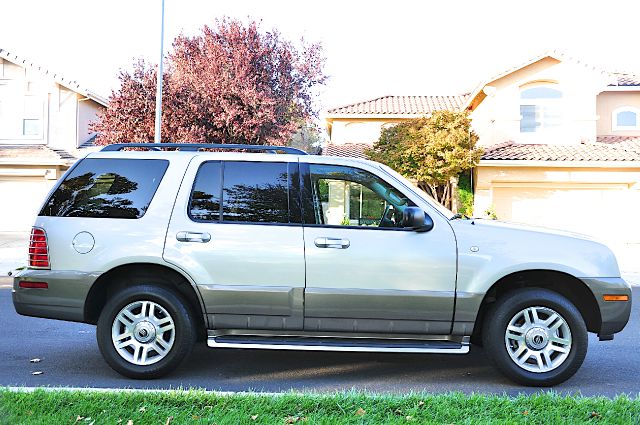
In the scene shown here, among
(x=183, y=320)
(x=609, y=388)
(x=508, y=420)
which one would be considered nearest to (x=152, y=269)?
(x=183, y=320)

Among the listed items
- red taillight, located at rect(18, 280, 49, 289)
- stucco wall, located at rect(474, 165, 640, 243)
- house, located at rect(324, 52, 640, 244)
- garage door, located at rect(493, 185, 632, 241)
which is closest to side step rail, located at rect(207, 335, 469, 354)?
red taillight, located at rect(18, 280, 49, 289)

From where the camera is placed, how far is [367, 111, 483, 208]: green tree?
2127 cm

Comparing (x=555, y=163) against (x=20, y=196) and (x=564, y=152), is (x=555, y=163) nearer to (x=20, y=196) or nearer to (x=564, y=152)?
(x=564, y=152)

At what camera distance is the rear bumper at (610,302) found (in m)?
5.88

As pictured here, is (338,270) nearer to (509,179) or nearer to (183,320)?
(183,320)

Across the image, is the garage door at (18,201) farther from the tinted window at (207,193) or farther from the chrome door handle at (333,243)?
the chrome door handle at (333,243)

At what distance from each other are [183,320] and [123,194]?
4.16 feet

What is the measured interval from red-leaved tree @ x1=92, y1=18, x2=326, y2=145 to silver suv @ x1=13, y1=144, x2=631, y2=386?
15.8 m

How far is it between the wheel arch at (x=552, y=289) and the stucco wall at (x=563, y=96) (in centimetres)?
1864

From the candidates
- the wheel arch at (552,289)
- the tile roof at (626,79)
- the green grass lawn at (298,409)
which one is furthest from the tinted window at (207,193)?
the tile roof at (626,79)

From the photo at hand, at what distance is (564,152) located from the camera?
75.8ft

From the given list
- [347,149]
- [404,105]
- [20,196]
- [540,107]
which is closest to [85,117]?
[20,196]

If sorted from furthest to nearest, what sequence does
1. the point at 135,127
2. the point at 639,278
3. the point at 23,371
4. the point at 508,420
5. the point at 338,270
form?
1. the point at 135,127
2. the point at 639,278
3. the point at 23,371
4. the point at 338,270
5. the point at 508,420

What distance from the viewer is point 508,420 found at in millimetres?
4578
